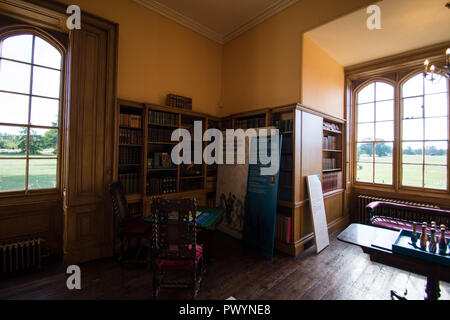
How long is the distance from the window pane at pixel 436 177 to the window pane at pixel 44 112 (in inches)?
277

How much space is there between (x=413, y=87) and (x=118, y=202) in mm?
6168

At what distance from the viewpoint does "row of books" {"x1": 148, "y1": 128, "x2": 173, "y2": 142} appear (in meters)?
3.75

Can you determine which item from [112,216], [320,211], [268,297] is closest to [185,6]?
[112,216]

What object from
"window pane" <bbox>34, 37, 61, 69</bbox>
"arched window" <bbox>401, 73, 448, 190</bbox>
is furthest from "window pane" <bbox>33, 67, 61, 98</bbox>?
"arched window" <bbox>401, 73, 448, 190</bbox>

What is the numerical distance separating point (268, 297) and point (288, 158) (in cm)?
212

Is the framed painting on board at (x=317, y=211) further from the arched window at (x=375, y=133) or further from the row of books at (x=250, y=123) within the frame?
the arched window at (x=375, y=133)

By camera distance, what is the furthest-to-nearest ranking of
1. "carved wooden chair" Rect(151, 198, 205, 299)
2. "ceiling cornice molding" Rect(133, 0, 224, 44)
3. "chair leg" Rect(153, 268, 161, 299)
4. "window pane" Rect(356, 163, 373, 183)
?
1. "window pane" Rect(356, 163, 373, 183)
2. "ceiling cornice molding" Rect(133, 0, 224, 44)
3. "chair leg" Rect(153, 268, 161, 299)
4. "carved wooden chair" Rect(151, 198, 205, 299)

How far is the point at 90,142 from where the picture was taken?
319cm

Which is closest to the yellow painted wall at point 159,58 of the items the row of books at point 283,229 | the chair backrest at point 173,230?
the chair backrest at point 173,230

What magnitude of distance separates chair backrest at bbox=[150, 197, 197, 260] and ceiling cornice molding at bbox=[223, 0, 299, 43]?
3.93 m

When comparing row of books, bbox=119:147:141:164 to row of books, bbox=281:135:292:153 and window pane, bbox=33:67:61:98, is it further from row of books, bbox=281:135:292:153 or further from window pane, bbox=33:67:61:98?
row of books, bbox=281:135:292:153

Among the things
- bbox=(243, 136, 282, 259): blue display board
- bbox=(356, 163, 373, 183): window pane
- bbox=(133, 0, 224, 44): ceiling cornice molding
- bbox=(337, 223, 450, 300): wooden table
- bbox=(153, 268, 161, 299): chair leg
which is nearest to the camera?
bbox=(337, 223, 450, 300): wooden table

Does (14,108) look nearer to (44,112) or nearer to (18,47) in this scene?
(44,112)

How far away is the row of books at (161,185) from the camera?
12.2ft
